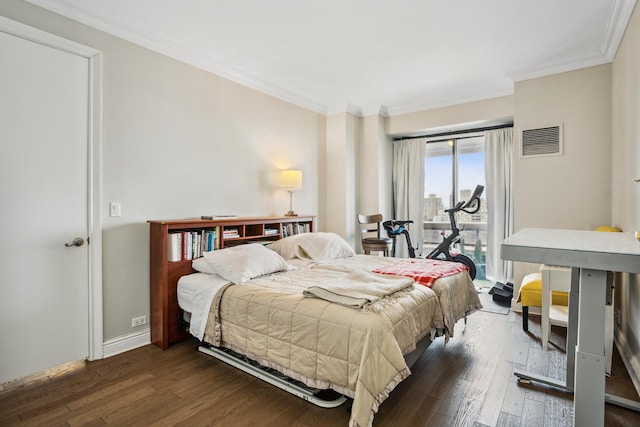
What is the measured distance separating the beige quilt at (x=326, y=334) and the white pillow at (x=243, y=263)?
129 mm

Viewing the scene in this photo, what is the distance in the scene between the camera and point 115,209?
274 centimetres

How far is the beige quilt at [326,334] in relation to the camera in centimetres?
169

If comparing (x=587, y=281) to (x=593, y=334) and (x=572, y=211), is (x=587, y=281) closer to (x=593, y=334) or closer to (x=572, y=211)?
(x=593, y=334)

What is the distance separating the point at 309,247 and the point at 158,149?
1.78m

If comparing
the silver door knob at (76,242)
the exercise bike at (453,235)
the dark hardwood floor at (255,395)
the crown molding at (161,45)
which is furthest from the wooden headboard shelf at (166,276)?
the exercise bike at (453,235)

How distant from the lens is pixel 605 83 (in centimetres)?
339

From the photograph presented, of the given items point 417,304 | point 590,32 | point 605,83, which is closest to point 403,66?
point 590,32

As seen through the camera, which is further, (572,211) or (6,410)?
(572,211)

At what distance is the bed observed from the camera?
5.64ft

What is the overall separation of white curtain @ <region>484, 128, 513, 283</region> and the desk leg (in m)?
3.54

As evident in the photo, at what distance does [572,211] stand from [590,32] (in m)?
1.74

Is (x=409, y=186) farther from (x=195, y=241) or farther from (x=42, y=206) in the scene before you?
(x=42, y=206)

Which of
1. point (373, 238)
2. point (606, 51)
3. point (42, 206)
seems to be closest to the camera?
point (42, 206)

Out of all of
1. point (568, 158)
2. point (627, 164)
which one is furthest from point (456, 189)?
point (627, 164)
